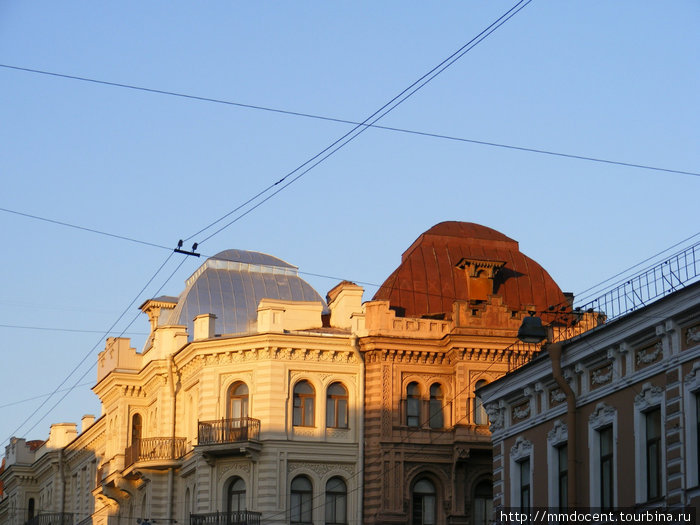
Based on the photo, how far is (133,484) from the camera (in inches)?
2219

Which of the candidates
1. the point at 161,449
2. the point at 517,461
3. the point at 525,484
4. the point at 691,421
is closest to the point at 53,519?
the point at 161,449

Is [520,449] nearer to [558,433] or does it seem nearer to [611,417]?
[558,433]

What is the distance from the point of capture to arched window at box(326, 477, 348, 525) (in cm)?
4966

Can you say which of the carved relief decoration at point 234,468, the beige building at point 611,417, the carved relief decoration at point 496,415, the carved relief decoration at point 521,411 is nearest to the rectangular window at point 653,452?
the beige building at point 611,417

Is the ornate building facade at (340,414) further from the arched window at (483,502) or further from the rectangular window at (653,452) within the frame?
the rectangular window at (653,452)

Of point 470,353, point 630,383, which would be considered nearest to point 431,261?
point 470,353

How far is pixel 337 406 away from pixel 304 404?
1130mm

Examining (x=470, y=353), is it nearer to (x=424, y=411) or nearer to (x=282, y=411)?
(x=424, y=411)

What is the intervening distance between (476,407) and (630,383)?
67.5 ft

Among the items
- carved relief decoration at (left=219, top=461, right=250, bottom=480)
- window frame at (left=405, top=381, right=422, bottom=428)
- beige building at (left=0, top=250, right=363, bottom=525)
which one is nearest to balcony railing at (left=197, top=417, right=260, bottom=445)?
beige building at (left=0, top=250, right=363, bottom=525)

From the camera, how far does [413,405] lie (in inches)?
1981

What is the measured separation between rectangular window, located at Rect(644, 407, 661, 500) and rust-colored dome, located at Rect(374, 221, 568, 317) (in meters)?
22.5

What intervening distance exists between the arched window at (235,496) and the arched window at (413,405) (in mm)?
5978

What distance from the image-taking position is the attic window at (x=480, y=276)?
2108 inches
